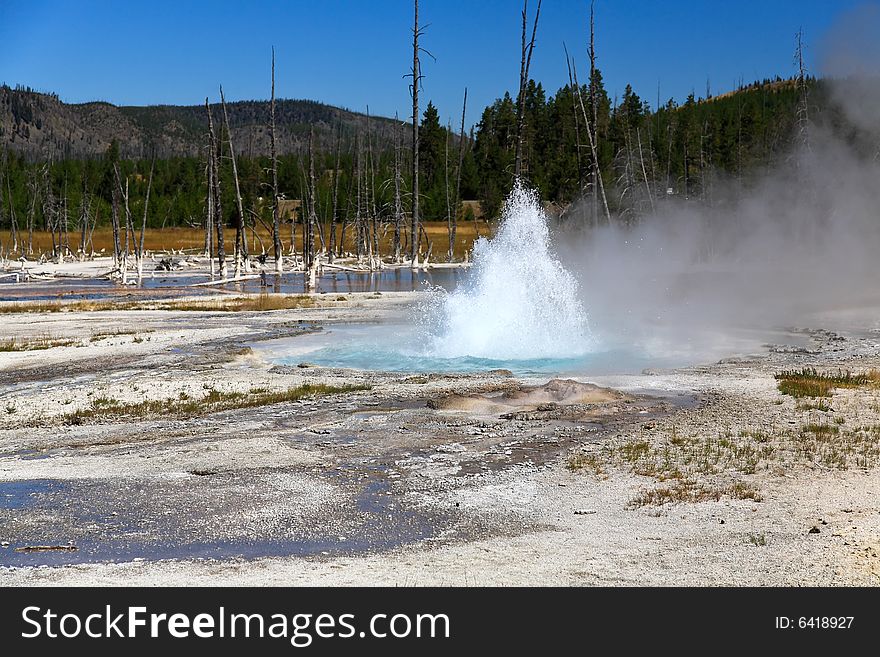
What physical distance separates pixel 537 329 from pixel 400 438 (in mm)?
9243

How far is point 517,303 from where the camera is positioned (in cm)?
2041

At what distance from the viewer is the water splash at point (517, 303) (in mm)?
19891

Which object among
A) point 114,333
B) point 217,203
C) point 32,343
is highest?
point 217,203

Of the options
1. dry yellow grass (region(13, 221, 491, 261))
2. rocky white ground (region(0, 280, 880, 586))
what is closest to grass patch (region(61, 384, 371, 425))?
rocky white ground (region(0, 280, 880, 586))

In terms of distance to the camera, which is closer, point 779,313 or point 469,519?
point 469,519

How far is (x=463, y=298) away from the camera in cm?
2095

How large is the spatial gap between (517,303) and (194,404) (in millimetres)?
8581

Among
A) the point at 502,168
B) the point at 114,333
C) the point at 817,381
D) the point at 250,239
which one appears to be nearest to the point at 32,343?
the point at 114,333

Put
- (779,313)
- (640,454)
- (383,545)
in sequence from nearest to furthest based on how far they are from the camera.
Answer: (383,545) < (640,454) < (779,313)

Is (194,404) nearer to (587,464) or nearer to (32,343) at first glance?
(587,464)

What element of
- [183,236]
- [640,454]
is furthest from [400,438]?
[183,236]

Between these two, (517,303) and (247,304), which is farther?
(247,304)

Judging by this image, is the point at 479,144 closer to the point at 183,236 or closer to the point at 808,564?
the point at 183,236

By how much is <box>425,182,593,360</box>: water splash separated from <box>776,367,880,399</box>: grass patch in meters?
4.98
